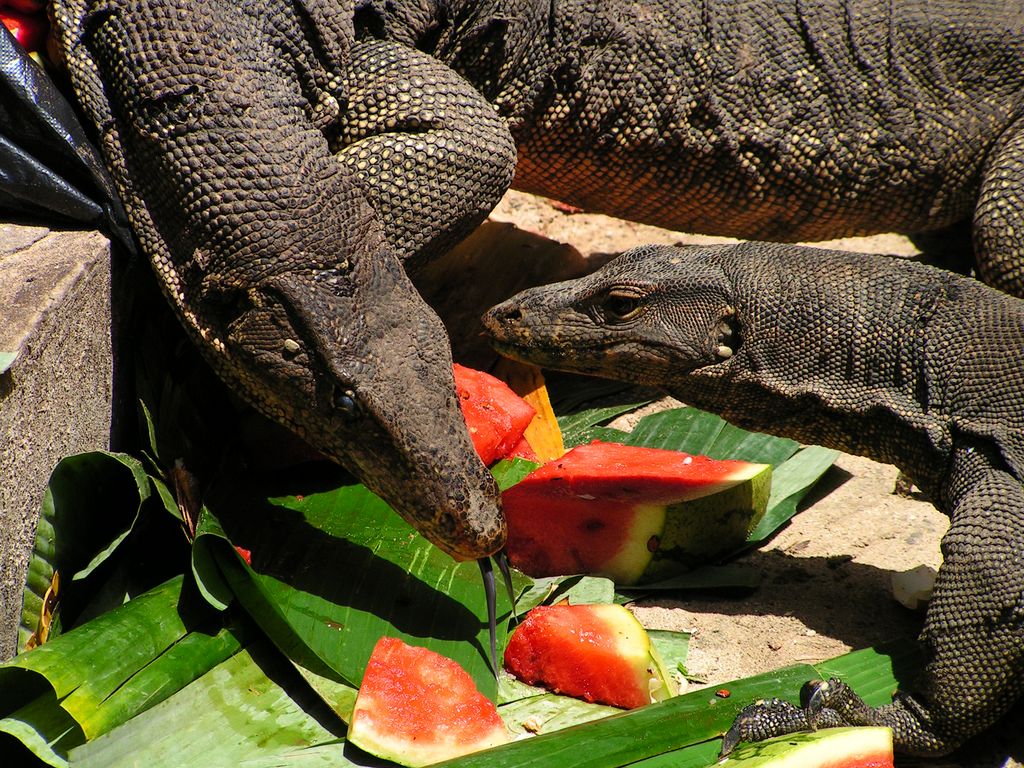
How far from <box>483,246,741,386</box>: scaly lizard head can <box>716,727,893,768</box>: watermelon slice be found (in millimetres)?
1412

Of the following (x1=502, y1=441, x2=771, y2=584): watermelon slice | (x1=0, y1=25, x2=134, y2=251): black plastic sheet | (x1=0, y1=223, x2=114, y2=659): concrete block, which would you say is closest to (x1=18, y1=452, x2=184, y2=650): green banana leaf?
(x1=0, y1=223, x2=114, y2=659): concrete block

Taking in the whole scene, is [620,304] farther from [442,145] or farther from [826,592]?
[826,592]

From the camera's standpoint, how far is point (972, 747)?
12.2 ft

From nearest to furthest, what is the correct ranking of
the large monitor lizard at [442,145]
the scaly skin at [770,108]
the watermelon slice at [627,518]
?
the large monitor lizard at [442,145] → the watermelon slice at [627,518] → the scaly skin at [770,108]

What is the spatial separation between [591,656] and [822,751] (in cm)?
78

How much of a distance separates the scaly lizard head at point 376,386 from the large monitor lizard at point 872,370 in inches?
31.3

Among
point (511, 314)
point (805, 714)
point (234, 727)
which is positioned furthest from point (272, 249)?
point (805, 714)

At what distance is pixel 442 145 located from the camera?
4.39m

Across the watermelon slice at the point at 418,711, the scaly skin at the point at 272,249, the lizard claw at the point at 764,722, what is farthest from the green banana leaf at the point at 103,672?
the lizard claw at the point at 764,722

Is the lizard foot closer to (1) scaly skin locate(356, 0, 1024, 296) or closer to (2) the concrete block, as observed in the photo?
(2) the concrete block

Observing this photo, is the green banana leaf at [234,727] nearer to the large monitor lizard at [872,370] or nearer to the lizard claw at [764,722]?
the lizard claw at [764,722]

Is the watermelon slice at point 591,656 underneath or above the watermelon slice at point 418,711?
underneath

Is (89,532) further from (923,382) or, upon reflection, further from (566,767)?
(923,382)

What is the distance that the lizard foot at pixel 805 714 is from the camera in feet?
10.7
